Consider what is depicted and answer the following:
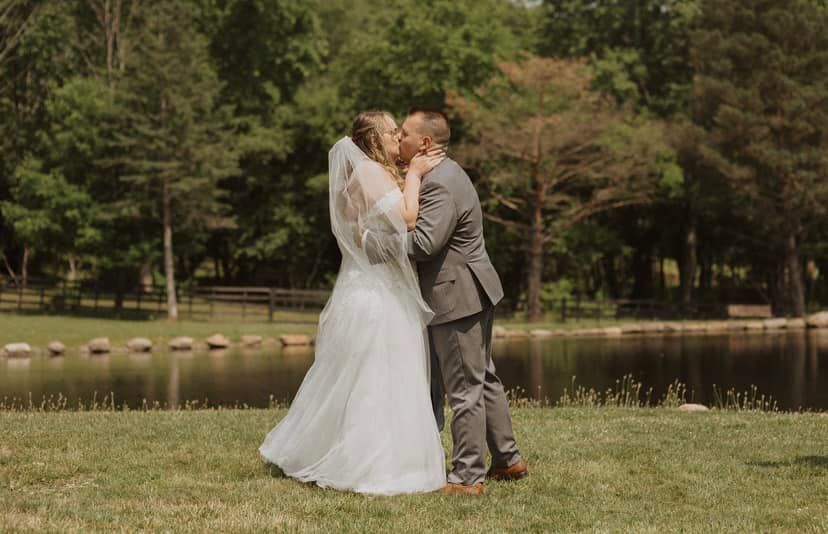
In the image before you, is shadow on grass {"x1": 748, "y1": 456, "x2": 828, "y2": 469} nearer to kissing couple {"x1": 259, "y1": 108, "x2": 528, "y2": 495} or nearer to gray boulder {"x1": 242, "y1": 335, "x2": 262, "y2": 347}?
A: kissing couple {"x1": 259, "y1": 108, "x2": 528, "y2": 495}

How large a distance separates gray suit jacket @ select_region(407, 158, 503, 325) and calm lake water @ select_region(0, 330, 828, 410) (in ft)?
29.4

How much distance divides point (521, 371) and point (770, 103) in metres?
24.2

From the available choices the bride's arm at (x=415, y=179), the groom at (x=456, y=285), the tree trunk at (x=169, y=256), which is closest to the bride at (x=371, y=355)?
the bride's arm at (x=415, y=179)

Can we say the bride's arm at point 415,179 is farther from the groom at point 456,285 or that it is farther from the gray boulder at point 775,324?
the gray boulder at point 775,324

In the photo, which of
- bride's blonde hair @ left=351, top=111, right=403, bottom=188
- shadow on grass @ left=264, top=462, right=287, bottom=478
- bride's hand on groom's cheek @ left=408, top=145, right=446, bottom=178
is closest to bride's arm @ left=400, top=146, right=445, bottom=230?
bride's hand on groom's cheek @ left=408, top=145, right=446, bottom=178

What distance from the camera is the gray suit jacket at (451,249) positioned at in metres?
6.70

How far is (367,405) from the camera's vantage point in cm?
685

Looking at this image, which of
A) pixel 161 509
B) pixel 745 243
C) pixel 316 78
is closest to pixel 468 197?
pixel 161 509

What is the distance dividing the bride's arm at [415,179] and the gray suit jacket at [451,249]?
0.04 m

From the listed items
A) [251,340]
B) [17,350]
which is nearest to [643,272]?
[251,340]

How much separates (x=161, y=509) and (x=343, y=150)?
275 cm

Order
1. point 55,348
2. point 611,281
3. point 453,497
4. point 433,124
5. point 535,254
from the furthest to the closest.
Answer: point 611,281
point 535,254
point 55,348
point 433,124
point 453,497

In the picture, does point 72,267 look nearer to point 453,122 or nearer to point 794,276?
point 453,122

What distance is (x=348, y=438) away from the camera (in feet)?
22.3
